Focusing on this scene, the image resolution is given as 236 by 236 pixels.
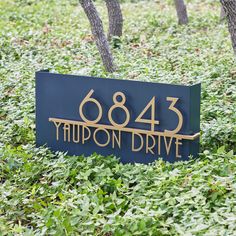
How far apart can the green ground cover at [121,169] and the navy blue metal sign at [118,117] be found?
19 cm

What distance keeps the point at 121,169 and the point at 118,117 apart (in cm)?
61

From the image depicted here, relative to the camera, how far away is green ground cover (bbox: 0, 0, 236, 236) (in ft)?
15.4

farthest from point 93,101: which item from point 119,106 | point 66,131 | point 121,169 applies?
point 121,169

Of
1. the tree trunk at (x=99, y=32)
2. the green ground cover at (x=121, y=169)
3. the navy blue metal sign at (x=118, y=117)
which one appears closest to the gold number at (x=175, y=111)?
the navy blue metal sign at (x=118, y=117)

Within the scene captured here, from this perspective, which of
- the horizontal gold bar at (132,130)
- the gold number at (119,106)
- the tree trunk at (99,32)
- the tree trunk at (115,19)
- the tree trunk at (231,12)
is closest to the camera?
the horizontal gold bar at (132,130)

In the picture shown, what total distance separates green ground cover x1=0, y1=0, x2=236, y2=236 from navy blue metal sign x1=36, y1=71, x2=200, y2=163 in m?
0.19

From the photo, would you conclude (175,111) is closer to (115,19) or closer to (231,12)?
(231,12)

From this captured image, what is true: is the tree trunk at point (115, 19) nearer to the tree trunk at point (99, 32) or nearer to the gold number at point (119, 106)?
the tree trunk at point (99, 32)

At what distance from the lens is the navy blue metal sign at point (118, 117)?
5.75 metres

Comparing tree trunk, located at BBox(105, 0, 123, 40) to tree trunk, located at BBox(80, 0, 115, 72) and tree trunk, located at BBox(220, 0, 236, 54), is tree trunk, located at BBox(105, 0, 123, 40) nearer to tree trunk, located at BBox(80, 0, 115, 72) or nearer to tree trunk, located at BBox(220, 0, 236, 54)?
tree trunk, located at BBox(80, 0, 115, 72)

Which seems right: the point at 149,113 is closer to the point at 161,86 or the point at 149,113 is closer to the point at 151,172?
the point at 161,86

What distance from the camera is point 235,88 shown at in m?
7.50

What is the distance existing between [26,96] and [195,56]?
9.84 ft

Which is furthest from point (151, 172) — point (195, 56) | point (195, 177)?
point (195, 56)
